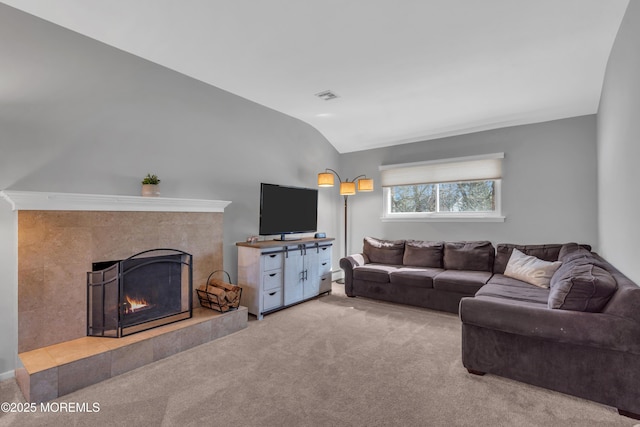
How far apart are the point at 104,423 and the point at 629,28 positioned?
Result: 13.6 feet

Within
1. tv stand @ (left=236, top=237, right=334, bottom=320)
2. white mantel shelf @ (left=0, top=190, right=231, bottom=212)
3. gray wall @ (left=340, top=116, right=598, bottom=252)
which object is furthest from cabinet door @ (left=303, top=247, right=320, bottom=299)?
gray wall @ (left=340, top=116, right=598, bottom=252)

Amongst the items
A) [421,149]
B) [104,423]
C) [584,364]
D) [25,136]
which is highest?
[421,149]

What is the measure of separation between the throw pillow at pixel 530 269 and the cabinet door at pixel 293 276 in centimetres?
255

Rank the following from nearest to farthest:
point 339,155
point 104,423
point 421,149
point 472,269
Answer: point 104,423
point 472,269
point 421,149
point 339,155

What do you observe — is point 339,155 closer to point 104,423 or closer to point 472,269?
point 472,269

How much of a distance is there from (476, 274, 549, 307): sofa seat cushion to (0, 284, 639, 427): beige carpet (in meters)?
0.58

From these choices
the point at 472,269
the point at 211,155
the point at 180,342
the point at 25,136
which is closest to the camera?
the point at 25,136

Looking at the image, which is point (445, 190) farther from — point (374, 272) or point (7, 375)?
point (7, 375)

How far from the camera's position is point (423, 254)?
4.52 meters

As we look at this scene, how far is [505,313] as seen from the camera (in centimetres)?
216

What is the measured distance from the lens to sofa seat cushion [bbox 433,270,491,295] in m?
3.58

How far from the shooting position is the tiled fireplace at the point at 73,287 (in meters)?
2.15

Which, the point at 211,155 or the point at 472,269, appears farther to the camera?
the point at 472,269

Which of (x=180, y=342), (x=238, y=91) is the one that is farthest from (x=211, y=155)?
(x=180, y=342)
